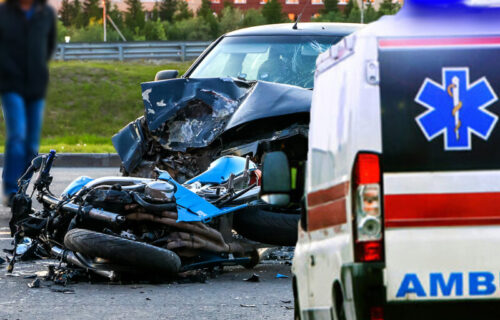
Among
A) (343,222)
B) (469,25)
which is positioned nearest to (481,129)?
(469,25)

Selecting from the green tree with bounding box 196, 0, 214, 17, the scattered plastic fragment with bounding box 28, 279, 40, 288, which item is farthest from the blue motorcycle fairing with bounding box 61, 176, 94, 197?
the green tree with bounding box 196, 0, 214, 17

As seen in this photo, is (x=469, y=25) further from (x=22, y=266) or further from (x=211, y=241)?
(x=22, y=266)

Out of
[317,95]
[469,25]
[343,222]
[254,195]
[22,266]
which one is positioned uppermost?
[469,25]

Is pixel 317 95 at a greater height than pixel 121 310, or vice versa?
pixel 317 95

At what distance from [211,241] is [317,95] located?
3690 millimetres

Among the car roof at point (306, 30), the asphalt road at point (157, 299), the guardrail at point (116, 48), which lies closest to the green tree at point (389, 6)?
the guardrail at point (116, 48)

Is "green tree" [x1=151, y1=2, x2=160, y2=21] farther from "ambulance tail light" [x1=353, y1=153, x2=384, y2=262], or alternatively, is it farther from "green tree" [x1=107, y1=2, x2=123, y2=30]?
"ambulance tail light" [x1=353, y1=153, x2=384, y2=262]

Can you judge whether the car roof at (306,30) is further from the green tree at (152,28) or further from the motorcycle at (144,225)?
the green tree at (152,28)

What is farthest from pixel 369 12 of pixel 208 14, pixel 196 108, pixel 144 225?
pixel 196 108

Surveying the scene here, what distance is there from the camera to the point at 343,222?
10.1 feet

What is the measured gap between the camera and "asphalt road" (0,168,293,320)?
6199 mm

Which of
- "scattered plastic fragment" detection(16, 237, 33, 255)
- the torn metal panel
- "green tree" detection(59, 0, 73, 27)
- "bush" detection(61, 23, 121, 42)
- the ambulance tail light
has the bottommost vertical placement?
"scattered plastic fragment" detection(16, 237, 33, 255)

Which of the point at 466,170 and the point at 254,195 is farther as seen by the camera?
the point at 254,195

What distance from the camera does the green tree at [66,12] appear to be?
1.01m
